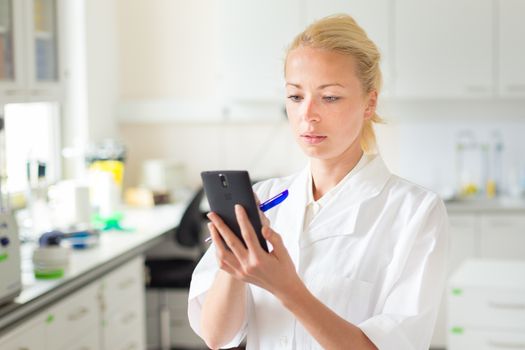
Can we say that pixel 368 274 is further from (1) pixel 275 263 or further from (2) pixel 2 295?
(2) pixel 2 295

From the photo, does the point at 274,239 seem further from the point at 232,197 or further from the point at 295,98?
the point at 295,98

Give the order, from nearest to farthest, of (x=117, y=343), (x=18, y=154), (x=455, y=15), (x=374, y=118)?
(x=374, y=118)
(x=117, y=343)
(x=18, y=154)
(x=455, y=15)

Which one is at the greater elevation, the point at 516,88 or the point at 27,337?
the point at 516,88

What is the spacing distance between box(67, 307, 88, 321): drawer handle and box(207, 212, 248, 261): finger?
1.75m

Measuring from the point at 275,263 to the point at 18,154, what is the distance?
128 inches

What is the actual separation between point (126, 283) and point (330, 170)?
7.07 ft

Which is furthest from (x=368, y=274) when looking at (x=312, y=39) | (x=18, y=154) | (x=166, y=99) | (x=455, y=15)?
(x=166, y=99)

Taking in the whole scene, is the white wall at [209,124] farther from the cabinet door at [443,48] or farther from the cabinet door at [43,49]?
the cabinet door at [43,49]

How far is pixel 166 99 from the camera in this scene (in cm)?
530

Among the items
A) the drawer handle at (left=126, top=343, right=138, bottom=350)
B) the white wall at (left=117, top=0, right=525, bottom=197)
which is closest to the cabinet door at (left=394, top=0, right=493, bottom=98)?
the white wall at (left=117, top=0, right=525, bottom=197)

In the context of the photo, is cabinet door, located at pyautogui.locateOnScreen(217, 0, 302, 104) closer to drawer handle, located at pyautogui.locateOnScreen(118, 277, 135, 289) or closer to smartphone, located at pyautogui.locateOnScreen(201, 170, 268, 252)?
drawer handle, located at pyautogui.locateOnScreen(118, 277, 135, 289)

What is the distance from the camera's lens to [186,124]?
5.34 meters

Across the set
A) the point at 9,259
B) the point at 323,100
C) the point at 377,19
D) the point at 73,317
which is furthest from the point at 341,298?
the point at 377,19

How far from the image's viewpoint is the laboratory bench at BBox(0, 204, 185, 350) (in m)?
2.60
